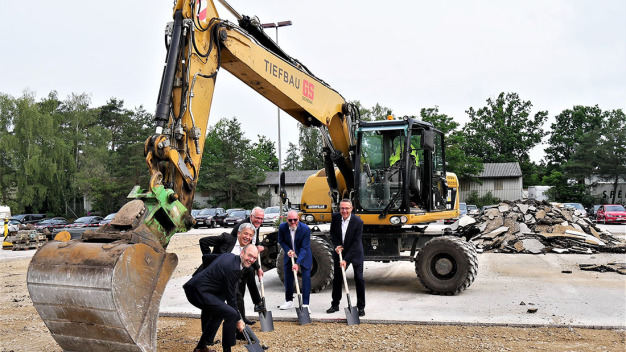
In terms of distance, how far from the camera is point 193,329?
24.8 feet

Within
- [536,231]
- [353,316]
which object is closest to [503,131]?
[536,231]

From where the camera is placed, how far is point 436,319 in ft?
25.4

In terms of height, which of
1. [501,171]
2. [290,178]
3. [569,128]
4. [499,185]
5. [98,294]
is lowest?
[98,294]

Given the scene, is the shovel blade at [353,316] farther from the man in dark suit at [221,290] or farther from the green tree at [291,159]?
the green tree at [291,159]

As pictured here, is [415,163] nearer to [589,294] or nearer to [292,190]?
[589,294]

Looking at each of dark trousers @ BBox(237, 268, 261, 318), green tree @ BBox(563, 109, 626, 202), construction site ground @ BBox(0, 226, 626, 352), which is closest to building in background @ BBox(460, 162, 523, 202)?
green tree @ BBox(563, 109, 626, 202)

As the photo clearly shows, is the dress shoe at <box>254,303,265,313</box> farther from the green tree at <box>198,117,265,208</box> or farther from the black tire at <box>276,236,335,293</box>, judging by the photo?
the green tree at <box>198,117,265,208</box>

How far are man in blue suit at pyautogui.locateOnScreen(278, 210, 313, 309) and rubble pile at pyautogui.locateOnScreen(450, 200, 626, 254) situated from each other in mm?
8760

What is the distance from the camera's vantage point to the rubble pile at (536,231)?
55.9ft

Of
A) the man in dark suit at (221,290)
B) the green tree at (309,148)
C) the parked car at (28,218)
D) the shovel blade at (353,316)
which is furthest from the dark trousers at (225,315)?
the green tree at (309,148)

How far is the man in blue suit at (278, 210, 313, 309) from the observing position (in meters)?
8.40

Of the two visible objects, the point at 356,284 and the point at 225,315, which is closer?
the point at 225,315

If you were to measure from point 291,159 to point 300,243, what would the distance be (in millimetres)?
66814

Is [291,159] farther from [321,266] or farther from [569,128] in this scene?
[321,266]
